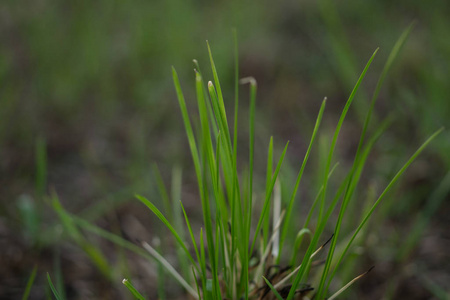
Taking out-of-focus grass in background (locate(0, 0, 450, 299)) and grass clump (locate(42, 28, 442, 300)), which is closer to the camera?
grass clump (locate(42, 28, 442, 300))

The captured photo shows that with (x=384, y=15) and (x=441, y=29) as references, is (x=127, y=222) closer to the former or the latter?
(x=441, y=29)

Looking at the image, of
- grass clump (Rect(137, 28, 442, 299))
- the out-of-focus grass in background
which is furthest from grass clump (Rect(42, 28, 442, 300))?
the out-of-focus grass in background

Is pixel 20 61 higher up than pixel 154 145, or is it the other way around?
pixel 20 61

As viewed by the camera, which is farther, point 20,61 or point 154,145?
point 20,61

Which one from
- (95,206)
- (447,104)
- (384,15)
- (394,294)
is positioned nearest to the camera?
(394,294)

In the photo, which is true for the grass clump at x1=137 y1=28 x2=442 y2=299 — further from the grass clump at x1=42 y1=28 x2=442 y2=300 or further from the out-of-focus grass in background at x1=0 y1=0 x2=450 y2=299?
the out-of-focus grass in background at x1=0 y1=0 x2=450 y2=299

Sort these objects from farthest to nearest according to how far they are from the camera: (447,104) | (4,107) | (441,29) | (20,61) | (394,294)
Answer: (20,61) < (441,29) < (4,107) < (447,104) < (394,294)

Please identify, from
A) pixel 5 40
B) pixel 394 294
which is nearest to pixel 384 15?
pixel 394 294

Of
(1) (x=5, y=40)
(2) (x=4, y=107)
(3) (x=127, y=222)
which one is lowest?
(3) (x=127, y=222)
